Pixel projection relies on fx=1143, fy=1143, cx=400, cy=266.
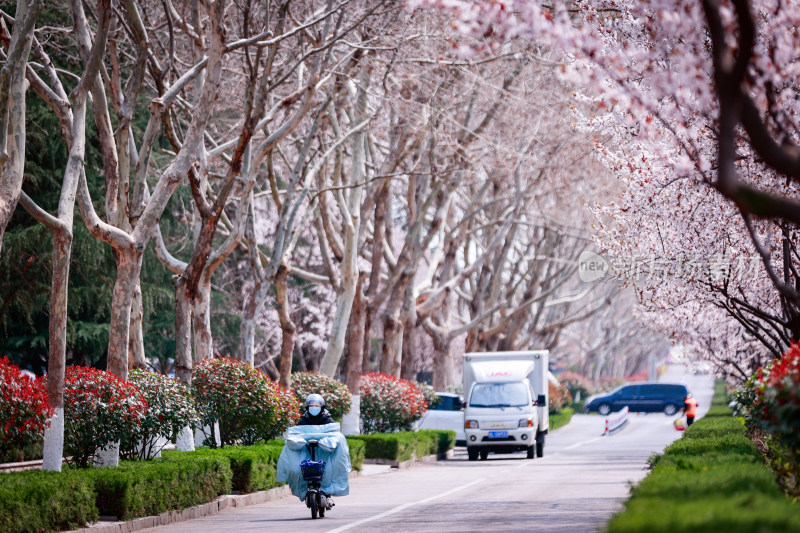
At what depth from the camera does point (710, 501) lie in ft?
19.5

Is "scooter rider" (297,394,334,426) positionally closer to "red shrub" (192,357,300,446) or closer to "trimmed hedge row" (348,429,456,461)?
"red shrub" (192,357,300,446)

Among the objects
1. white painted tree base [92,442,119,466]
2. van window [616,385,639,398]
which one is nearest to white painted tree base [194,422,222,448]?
white painted tree base [92,442,119,466]

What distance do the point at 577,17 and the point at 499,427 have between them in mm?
15220

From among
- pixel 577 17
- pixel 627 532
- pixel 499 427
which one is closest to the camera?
pixel 627 532

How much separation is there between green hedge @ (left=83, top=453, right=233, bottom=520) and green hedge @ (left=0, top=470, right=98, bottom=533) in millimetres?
437

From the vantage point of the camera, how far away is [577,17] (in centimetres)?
1695

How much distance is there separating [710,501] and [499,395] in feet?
81.5

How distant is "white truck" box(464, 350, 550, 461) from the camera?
3002cm

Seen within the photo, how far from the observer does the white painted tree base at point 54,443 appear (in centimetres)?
Answer: 1289

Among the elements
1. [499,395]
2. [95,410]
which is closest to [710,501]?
[95,410]

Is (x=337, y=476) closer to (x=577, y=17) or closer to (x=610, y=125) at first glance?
(x=610, y=125)

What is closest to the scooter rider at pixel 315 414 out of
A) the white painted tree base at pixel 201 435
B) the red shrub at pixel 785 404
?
the white painted tree base at pixel 201 435

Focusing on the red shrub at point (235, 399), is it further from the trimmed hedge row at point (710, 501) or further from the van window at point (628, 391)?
the van window at point (628, 391)

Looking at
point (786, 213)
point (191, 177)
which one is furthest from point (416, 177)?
point (786, 213)
